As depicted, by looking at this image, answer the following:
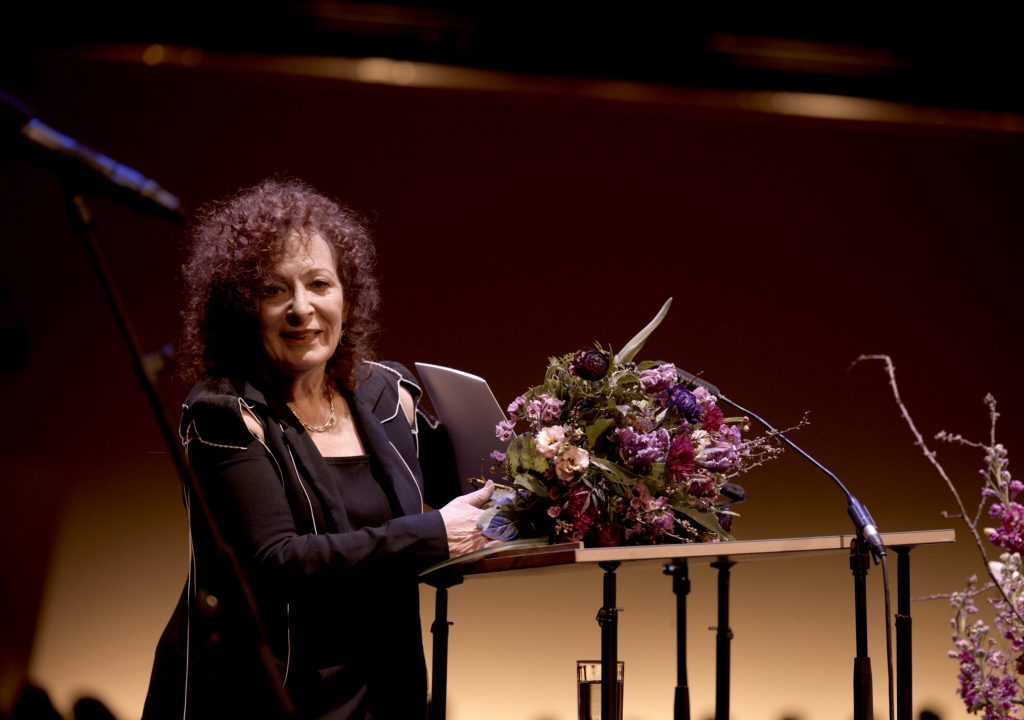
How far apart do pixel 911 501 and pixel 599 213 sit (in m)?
1.70

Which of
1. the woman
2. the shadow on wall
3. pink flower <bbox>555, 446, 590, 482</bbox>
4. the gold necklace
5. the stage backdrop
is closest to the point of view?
pink flower <bbox>555, 446, 590, 482</bbox>

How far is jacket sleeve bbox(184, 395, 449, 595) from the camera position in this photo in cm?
197

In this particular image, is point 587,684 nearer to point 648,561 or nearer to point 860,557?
point 648,561

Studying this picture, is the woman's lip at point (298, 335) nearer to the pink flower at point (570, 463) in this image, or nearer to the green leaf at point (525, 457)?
the green leaf at point (525, 457)

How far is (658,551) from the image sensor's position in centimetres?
177

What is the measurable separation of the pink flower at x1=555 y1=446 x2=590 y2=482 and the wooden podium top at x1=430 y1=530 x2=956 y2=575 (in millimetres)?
154

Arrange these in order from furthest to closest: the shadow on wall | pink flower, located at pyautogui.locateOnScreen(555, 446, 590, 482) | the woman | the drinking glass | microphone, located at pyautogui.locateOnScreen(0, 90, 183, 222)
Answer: the shadow on wall → the drinking glass → the woman → pink flower, located at pyautogui.locateOnScreen(555, 446, 590, 482) → microphone, located at pyautogui.locateOnScreen(0, 90, 183, 222)

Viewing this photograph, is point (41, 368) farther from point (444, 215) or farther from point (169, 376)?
point (444, 215)

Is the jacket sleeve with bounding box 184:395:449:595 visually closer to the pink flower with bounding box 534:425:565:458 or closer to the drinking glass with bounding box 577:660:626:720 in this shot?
the pink flower with bounding box 534:425:565:458

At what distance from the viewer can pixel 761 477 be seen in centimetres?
398

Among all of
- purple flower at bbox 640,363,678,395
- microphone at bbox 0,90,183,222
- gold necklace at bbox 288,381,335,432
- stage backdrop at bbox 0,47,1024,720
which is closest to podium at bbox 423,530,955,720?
purple flower at bbox 640,363,678,395

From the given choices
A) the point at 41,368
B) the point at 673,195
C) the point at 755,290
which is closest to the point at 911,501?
the point at 755,290

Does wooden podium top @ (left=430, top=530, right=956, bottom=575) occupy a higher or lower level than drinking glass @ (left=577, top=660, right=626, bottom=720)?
higher

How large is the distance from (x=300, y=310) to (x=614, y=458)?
0.77m
